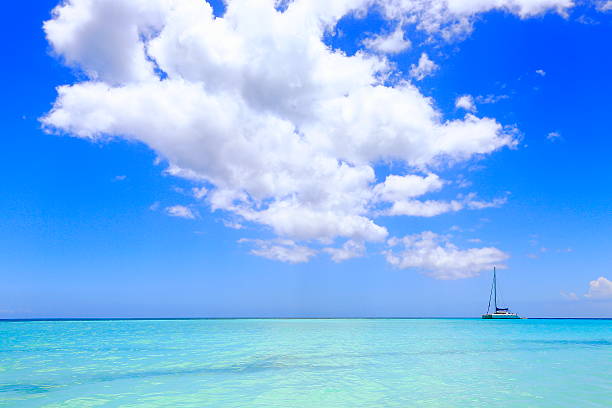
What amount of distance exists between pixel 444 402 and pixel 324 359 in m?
12.6

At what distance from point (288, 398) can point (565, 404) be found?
→ 927 cm

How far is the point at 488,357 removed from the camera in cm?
2741

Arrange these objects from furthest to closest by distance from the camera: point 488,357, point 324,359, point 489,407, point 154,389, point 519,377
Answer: point 488,357 < point 324,359 < point 519,377 < point 154,389 < point 489,407

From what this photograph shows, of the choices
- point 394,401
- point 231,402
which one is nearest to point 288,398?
point 231,402

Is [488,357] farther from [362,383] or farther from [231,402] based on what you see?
[231,402]

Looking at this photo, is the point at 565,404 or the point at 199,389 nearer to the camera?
the point at 565,404

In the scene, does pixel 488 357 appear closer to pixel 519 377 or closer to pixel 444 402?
pixel 519 377

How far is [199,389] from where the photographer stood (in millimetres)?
16391

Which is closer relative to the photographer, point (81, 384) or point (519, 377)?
point (81, 384)

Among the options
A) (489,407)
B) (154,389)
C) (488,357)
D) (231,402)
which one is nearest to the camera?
(489,407)

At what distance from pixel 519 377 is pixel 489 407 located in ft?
22.9

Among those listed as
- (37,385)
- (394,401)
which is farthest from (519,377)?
(37,385)

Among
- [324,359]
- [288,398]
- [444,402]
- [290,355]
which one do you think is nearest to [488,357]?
[324,359]

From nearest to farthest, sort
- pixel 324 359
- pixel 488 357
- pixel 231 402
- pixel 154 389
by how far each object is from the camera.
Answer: pixel 231 402 < pixel 154 389 < pixel 324 359 < pixel 488 357
